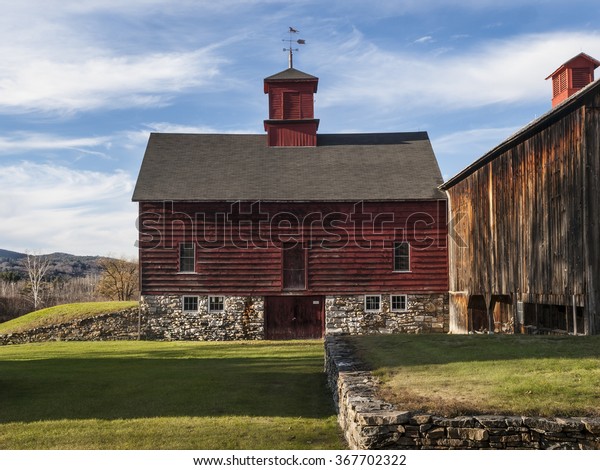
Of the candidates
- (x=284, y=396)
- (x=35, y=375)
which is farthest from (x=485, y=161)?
A: (x=35, y=375)

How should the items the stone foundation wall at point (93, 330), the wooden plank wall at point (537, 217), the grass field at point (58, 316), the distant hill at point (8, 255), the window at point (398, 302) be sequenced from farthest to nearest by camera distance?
the distant hill at point (8, 255) → the grass field at point (58, 316) → the stone foundation wall at point (93, 330) → the window at point (398, 302) → the wooden plank wall at point (537, 217)

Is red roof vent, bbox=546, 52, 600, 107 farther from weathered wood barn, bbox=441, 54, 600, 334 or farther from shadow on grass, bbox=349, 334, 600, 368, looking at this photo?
shadow on grass, bbox=349, 334, 600, 368

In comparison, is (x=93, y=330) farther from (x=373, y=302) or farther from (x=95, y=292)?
(x=95, y=292)

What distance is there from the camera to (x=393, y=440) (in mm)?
7695

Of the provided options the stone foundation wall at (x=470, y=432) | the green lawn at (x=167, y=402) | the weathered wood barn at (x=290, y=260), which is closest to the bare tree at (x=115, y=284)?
the weathered wood barn at (x=290, y=260)

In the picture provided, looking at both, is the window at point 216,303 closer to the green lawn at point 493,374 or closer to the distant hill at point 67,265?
the green lawn at point 493,374

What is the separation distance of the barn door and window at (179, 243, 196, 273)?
3478mm

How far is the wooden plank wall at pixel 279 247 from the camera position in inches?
1135

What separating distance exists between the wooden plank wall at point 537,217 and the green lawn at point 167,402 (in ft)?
20.3

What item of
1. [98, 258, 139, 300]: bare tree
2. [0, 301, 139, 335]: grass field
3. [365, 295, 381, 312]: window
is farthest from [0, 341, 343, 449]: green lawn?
[98, 258, 139, 300]: bare tree

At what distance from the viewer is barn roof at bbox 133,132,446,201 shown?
2897cm

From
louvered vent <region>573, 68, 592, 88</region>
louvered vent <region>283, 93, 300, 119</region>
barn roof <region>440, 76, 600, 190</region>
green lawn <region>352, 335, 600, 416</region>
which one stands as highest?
louvered vent <region>283, 93, 300, 119</region>

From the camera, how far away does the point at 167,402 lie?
1314cm

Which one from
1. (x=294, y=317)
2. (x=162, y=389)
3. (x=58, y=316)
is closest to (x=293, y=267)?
(x=294, y=317)
